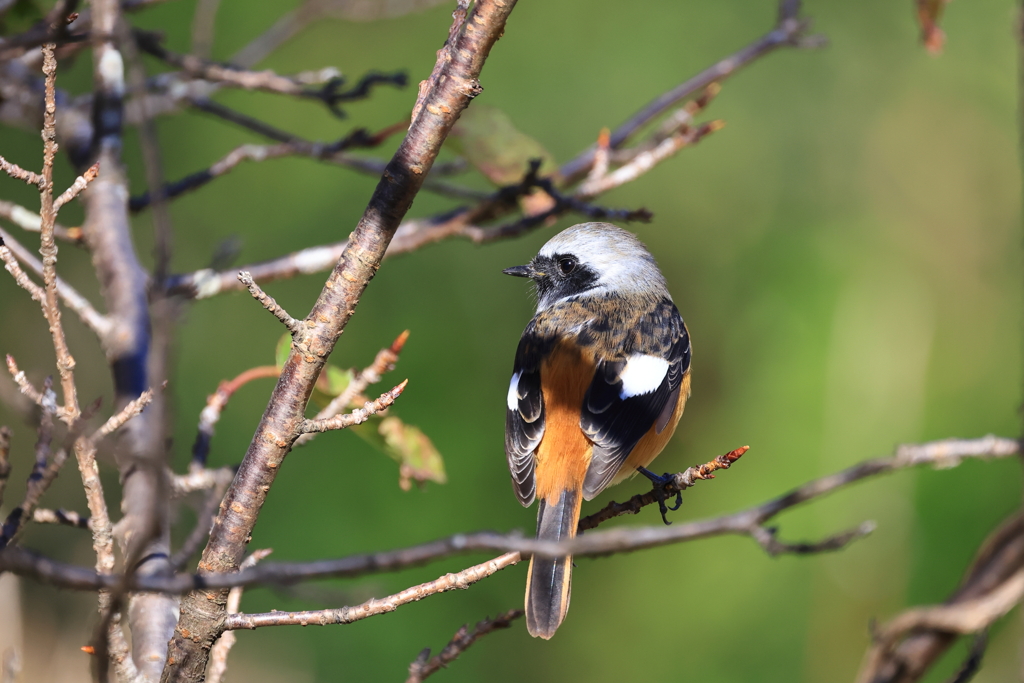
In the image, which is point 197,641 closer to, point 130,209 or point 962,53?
point 130,209

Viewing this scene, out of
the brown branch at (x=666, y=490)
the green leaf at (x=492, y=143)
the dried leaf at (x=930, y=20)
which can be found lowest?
the brown branch at (x=666, y=490)

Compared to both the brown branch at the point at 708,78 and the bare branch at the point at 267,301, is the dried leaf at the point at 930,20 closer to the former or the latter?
the brown branch at the point at 708,78

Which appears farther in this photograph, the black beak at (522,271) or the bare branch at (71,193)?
the black beak at (522,271)

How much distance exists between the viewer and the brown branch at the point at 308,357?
1421 millimetres

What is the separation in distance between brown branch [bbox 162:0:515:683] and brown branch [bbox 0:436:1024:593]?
1.43 feet

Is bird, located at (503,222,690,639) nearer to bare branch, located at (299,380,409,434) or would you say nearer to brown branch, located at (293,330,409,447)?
brown branch, located at (293,330,409,447)

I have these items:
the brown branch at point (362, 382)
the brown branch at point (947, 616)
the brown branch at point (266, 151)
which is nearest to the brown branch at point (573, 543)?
the brown branch at point (947, 616)

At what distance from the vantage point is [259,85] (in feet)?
9.48

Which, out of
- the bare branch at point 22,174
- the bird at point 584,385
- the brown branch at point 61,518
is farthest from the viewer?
the bird at point 584,385

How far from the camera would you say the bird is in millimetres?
2666

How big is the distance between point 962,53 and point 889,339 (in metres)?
2.39

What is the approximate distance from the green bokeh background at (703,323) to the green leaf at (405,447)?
268 cm

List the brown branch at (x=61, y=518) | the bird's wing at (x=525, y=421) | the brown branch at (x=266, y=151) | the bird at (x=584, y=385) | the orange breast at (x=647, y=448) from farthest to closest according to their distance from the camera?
the orange breast at (x=647, y=448)
the brown branch at (x=266, y=151)
the bird's wing at (x=525, y=421)
the bird at (x=584, y=385)
the brown branch at (x=61, y=518)

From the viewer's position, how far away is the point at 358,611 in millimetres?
1376
